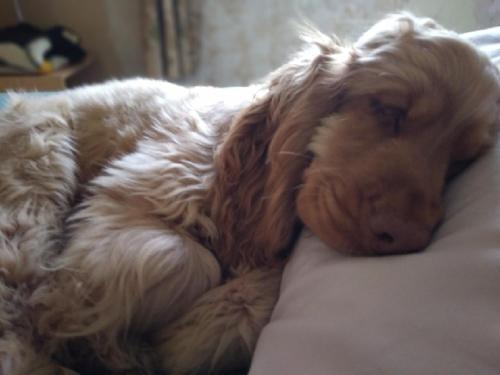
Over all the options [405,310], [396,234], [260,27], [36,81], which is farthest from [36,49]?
[405,310]

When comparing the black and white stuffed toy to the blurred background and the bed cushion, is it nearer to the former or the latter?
the blurred background

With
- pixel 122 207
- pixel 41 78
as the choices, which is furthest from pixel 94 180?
pixel 41 78

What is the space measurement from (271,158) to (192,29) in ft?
8.09

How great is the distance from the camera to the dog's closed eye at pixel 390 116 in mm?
1029

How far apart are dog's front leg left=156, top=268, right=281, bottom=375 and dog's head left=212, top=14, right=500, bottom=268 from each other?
0.12 m

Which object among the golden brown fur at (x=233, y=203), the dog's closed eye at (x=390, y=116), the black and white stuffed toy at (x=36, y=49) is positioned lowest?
the black and white stuffed toy at (x=36, y=49)

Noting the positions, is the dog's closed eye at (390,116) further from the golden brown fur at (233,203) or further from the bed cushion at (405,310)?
the bed cushion at (405,310)

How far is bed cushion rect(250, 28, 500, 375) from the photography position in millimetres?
635

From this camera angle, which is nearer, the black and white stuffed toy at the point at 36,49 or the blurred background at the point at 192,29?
the black and white stuffed toy at the point at 36,49

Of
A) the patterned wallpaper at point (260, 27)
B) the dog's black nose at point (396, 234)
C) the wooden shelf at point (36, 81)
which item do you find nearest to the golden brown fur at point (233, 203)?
the dog's black nose at point (396, 234)

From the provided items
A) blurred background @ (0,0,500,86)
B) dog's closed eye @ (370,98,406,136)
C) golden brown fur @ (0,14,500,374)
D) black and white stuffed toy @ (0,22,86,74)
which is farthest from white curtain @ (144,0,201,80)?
dog's closed eye @ (370,98,406,136)

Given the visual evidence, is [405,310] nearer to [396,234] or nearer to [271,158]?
[396,234]

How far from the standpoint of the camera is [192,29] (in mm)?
3352

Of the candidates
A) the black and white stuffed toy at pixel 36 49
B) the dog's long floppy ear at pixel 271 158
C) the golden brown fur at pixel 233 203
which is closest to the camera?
the golden brown fur at pixel 233 203
